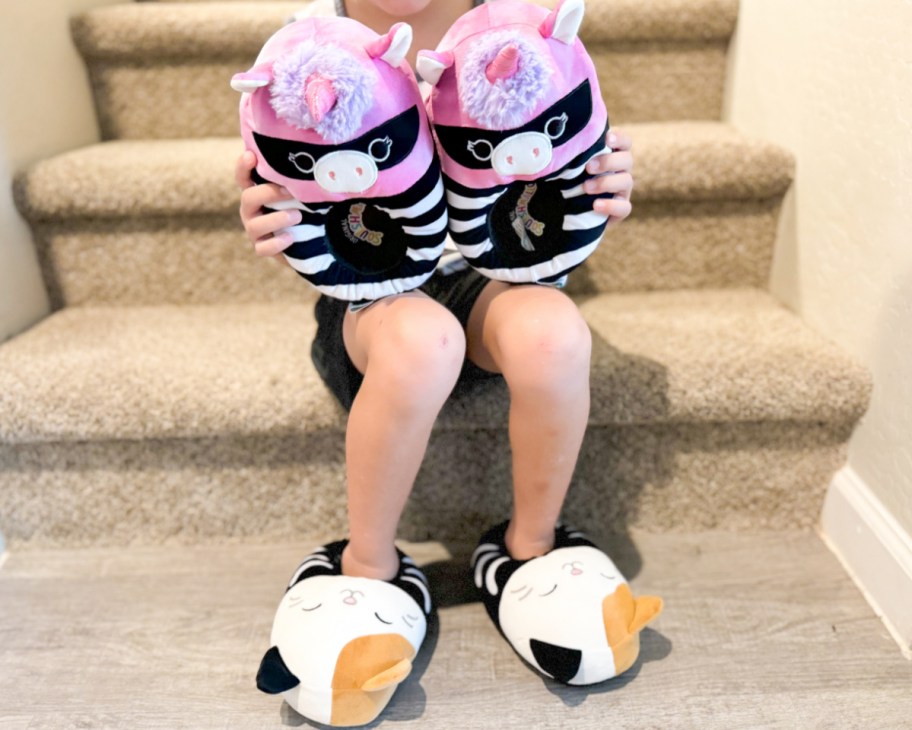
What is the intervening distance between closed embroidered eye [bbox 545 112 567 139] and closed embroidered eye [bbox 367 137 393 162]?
0.12m

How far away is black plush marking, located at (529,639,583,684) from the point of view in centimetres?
63

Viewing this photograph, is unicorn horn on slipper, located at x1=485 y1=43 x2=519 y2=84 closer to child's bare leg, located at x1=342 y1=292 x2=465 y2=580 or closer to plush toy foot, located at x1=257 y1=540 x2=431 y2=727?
child's bare leg, located at x1=342 y1=292 x2=465 y2=580

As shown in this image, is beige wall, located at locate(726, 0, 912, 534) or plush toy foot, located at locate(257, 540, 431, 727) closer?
plush toy foot, located at locate(257, 540, 431, 727)

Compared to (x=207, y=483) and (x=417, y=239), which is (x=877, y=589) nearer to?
(x=417, y=239)

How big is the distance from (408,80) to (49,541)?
692 millimetres

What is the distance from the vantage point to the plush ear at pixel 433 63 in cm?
53

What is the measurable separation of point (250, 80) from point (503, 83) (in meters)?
0.18

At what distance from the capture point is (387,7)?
697mm

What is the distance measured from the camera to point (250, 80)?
52 cm

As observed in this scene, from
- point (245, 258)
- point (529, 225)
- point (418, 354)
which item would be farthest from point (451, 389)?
point (245, 258)

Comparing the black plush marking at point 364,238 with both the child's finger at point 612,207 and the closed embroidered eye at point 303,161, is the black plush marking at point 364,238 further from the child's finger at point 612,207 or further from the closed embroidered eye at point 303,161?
the child's finger at point 612,207

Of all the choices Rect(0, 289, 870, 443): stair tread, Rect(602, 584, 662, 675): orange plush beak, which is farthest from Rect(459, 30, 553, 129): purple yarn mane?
Rect(602, 584, 662, 675): orange plush beak

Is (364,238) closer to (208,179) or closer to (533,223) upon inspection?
(533,223)

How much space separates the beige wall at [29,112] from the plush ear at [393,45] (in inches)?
24.8
